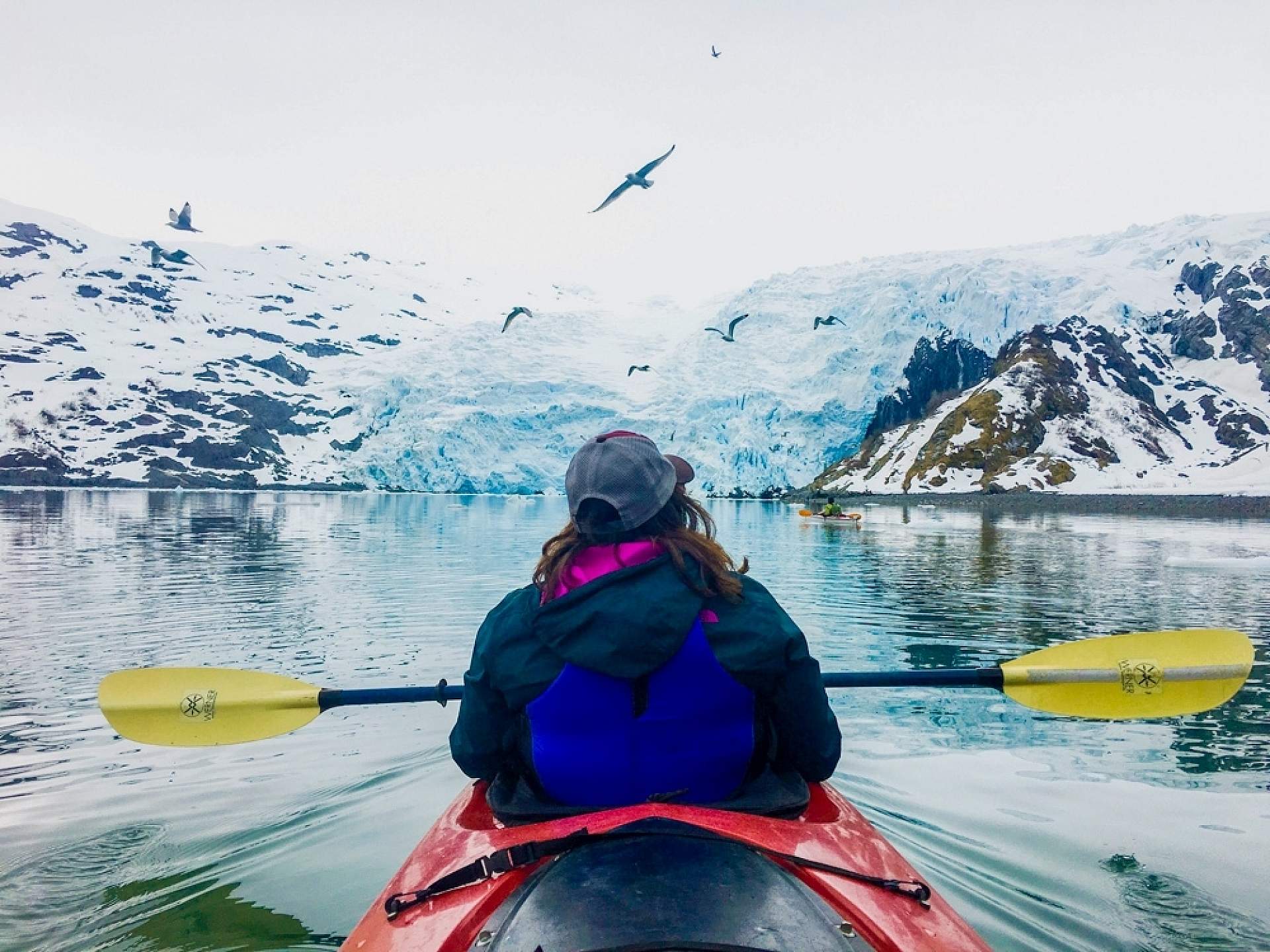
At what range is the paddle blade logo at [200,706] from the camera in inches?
161

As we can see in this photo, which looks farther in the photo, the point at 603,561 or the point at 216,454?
the point at 216,454

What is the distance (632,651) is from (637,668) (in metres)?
0.05

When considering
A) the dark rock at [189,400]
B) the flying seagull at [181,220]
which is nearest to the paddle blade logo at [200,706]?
the flying seagull at [181,220]

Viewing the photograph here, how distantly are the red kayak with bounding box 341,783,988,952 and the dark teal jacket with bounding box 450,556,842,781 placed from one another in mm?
262

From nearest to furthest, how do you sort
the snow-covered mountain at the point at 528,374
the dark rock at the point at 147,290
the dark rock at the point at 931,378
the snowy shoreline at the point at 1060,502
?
the snowy shoreline at the point at 1060,502 → the snow-covered mountain at the point at 528,374 → the dark rock at the point at 931,378 → the dark rock at the point at 147,290

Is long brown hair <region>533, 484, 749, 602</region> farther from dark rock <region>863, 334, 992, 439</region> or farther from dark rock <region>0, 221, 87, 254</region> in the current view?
dark rock <region>0, 221, 87, 254</region>

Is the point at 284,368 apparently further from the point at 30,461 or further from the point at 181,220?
the point at 181,220

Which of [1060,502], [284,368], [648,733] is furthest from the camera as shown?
[284,368]

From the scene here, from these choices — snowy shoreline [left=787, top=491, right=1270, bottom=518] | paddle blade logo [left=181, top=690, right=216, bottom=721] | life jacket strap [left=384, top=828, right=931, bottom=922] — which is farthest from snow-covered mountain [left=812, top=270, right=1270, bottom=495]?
life jacket strap [left=384, top=828, right=931, bottom=922]

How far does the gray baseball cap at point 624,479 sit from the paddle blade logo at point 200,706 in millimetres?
2717

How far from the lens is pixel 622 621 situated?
201 cm

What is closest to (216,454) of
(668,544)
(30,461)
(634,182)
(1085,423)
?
(30,461)

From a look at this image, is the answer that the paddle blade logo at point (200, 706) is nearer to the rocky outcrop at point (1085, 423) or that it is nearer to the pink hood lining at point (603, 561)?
the pink hood lining at point (603, 561)

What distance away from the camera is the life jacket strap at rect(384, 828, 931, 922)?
6.46 feet
